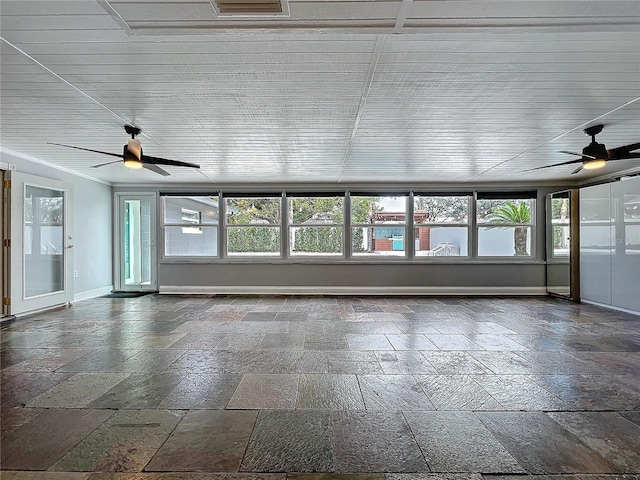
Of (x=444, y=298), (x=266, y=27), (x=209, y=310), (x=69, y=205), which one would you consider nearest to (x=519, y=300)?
(x=444, y=298)

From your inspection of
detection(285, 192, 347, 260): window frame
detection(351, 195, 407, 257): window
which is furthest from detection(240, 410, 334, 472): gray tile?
detection(351, 195, 407, 257): window

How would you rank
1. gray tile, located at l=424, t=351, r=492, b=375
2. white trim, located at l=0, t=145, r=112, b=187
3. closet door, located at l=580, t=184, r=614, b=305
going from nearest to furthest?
gray tile, located at l=424, t=351, r=492, b=375 → white trim, located at l=0, t=145, r=112, b=187 → closet door, located at l=580, t=184, r=614, b=305

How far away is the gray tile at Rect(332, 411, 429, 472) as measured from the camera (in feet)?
5.45

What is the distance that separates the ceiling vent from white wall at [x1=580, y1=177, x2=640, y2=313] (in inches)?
240

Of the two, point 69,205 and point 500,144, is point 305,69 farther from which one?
point 69,205

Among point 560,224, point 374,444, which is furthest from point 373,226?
point 374,444

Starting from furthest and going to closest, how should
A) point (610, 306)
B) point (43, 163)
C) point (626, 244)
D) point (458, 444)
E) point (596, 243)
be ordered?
1. point (596, 243)
2. point (610, 306)
3. point (43, 163)
4. point (626, 244)
5. point (458, 444)

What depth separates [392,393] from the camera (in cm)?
243

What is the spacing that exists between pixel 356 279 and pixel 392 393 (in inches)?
188

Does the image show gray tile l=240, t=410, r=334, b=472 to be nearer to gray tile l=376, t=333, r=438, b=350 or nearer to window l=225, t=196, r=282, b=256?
gray tile l=376, t=333, r=438, b=350

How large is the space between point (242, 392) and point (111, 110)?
296 cm

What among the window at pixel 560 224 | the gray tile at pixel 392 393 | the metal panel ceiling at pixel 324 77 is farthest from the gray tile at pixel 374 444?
the window at pixel 560 224

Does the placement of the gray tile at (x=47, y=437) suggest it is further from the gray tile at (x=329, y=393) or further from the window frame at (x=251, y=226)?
the window frame at (x=251, y=226)

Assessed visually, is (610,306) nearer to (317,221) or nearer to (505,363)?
(505,363)
